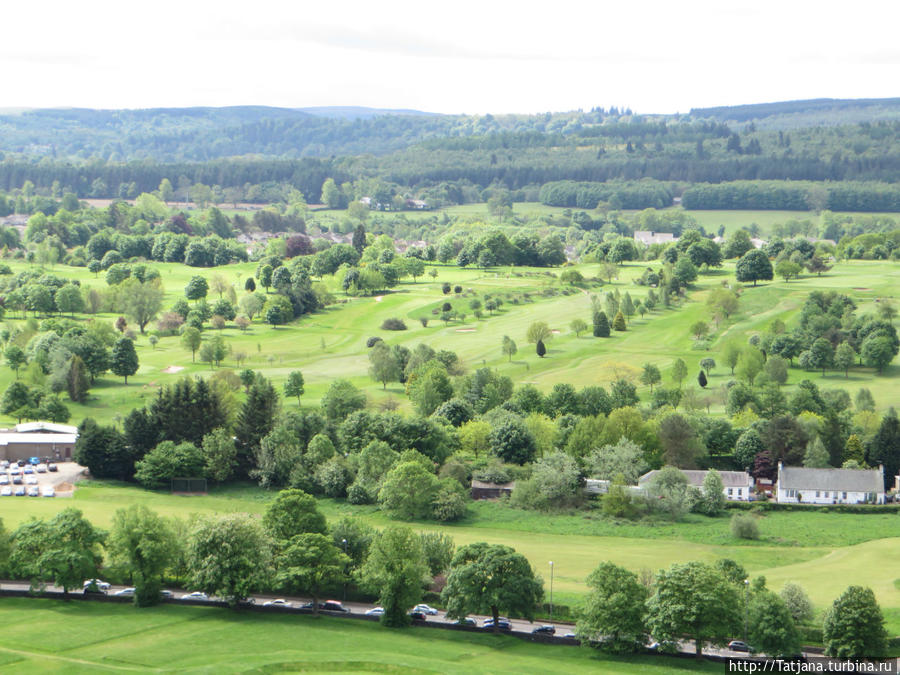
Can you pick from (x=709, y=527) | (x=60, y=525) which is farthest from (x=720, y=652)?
(x=60, y=525)

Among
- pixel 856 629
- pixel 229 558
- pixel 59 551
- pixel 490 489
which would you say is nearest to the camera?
pixel 856 629

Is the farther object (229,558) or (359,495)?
(359,495)

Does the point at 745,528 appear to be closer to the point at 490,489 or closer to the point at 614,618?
the point at 490,489

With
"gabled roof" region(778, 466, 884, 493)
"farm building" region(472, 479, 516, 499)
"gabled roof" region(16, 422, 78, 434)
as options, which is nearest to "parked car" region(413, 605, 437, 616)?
"farm building" region(472, 479, 516, 499)

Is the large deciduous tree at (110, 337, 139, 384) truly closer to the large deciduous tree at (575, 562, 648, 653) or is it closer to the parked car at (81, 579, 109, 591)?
the parked car at (81, 579, 109, 591)

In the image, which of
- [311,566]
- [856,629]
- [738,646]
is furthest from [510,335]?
[856,629]

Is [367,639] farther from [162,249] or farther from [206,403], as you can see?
[162,249]

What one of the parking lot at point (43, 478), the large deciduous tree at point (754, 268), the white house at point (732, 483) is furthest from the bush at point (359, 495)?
the large deciduous tree at point (754, 268)

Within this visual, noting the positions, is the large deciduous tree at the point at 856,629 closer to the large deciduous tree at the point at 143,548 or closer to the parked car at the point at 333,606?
the parked car at the point at 333,606
